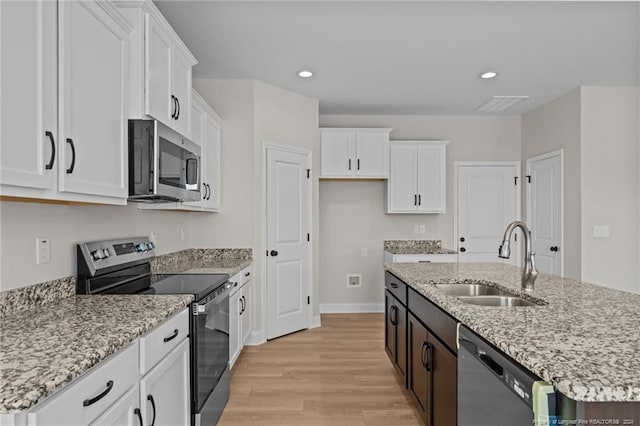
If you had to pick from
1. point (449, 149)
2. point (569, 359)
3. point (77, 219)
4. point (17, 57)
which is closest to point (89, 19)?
point (17, 57)

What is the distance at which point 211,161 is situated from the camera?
12.0 feet

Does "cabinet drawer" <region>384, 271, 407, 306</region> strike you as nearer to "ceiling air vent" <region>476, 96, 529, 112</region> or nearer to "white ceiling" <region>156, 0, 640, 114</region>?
"white ceiling" <region>156, 0, 640, 114</region>

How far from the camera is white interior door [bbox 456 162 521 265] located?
5422 millimetres

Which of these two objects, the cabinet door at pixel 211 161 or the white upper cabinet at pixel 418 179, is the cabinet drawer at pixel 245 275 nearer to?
the cabinet door at pixel 211 161

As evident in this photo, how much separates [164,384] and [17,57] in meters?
1.28

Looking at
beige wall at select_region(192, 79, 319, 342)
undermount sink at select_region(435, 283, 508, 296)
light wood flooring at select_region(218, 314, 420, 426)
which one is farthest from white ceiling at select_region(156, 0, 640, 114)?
light wood flooring at select_region(218, 314, 420, 426)

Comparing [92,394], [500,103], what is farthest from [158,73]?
[500,103]

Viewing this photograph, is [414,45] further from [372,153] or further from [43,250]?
[43,250]

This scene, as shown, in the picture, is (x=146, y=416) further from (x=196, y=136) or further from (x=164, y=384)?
(x=196, y=136)

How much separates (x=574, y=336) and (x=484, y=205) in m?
4.57

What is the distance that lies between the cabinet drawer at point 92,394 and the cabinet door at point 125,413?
2 cm

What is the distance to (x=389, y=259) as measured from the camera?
4918 mm

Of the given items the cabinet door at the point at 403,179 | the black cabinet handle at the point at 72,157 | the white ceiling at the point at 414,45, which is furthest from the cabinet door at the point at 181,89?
the cabinet door at the point at 403,179

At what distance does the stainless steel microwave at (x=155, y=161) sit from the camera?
6.30 ft
